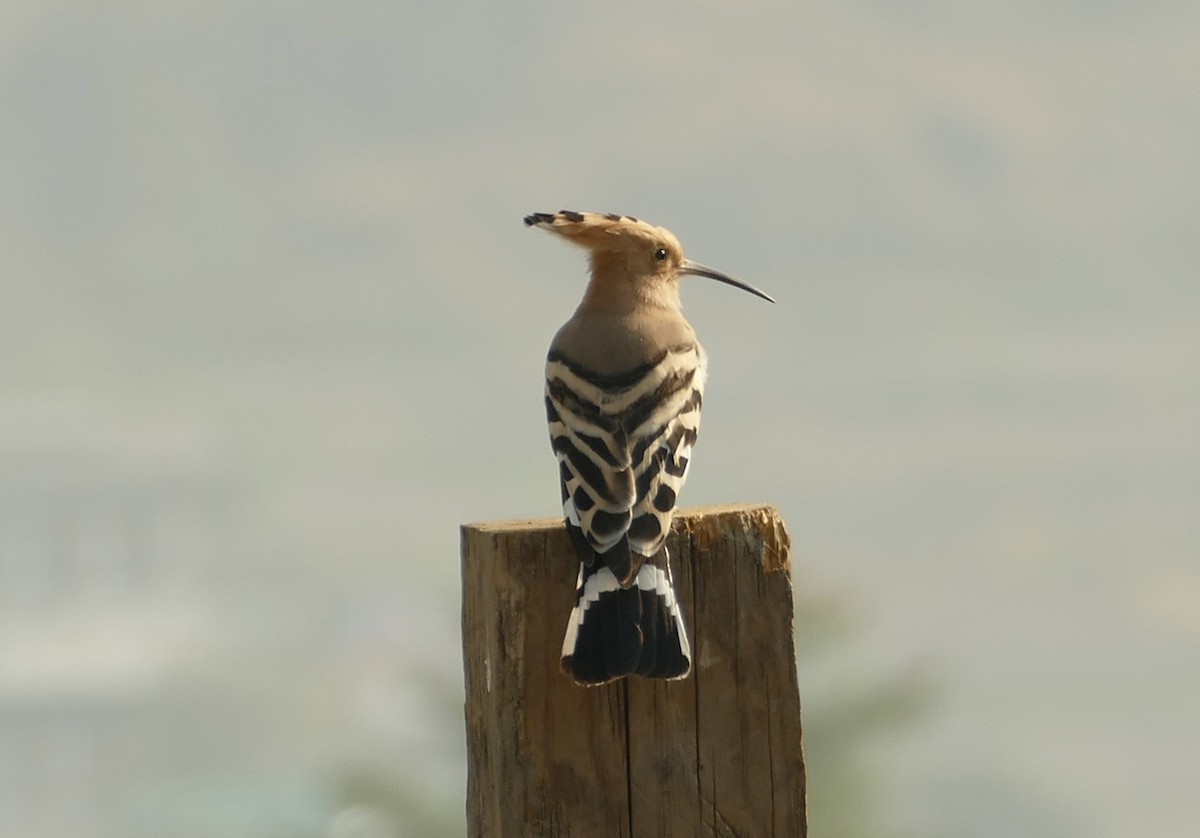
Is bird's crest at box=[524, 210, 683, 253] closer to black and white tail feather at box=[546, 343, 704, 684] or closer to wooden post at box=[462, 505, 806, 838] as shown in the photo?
black and white tail feather at box=[546, 343, 704, 684]

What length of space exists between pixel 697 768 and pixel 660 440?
2.45 feet

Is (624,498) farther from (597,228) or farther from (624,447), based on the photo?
(597,228)

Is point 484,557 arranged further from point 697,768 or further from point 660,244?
point 660,244

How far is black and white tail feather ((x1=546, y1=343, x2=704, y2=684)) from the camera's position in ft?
9.08

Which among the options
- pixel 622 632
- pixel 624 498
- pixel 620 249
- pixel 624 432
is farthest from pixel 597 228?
pixel 622 632

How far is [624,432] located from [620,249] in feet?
2.74

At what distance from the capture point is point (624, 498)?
10.0 feet

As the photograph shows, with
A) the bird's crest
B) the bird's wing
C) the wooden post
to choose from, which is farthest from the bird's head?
the wooden post

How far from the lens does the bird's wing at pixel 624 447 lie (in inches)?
116

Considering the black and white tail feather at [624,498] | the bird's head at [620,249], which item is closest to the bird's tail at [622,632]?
the black and white tail feather at [624,498]

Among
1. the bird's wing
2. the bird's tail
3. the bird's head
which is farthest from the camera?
the bird's head

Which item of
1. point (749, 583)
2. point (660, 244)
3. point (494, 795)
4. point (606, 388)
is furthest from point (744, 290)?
point (494, 795)

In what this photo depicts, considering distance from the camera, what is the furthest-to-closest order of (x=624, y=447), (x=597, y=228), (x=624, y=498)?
(x=597, y=228)
(x=624, y=447)
(x=624, y=498)

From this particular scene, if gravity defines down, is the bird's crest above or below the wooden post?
above
